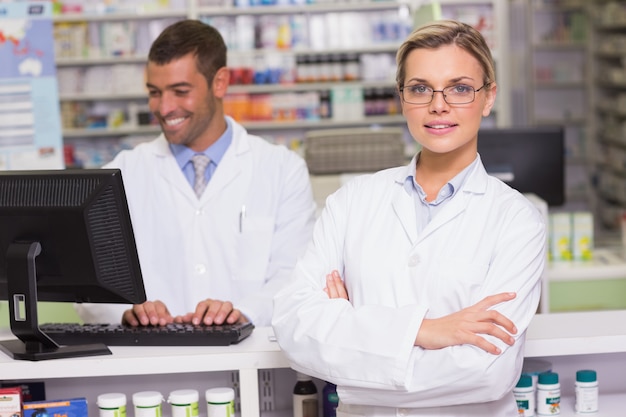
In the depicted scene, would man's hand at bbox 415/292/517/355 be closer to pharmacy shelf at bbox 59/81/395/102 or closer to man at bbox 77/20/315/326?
man at bbox 77/20/315/326

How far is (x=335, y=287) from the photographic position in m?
2.06

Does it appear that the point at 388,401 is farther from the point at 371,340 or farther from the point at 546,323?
the point at 546,323

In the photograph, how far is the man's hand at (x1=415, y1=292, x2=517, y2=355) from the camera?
6.05 ft

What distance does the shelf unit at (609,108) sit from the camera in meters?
8.20

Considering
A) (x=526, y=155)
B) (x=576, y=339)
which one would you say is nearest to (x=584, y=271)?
(x=526, y=155)

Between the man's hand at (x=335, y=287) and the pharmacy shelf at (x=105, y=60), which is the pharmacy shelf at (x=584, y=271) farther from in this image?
the pharmacy shelf at (x=105, y=60)

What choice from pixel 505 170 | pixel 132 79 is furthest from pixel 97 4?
pixel 505 170

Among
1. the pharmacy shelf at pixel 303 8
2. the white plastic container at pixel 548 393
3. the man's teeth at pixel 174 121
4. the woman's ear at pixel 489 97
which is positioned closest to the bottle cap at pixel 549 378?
the white plastic container at pixel 548 393

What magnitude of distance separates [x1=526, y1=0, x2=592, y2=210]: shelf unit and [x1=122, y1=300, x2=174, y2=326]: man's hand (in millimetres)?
6907

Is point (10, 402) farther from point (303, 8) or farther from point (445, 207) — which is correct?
point (303, 8)

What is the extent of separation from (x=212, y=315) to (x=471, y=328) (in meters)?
0.79

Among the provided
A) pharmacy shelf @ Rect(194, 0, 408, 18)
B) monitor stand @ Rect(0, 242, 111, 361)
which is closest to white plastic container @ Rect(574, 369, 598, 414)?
monitor stand @ Rect(0, 242, 111, 361)

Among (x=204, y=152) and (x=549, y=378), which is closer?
(x=549, y=378)

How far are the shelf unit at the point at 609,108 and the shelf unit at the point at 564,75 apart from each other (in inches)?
4.1
